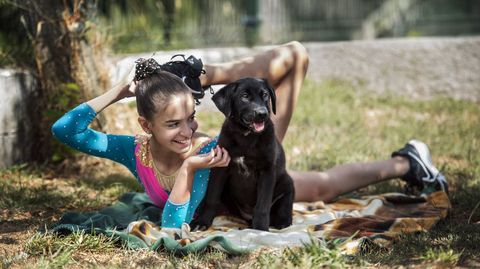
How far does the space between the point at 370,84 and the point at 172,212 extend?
659 cm

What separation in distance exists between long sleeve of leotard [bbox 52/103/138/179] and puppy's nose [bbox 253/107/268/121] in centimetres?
100

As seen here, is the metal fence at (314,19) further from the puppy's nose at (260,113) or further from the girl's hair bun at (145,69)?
the puppy's nose at (260,113)

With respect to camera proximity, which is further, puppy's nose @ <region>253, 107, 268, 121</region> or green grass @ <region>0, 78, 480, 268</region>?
puppy's nose @ <region>253, 107, 268, 121</region>

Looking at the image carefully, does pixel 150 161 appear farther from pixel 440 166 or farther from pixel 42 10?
pixel 440 166

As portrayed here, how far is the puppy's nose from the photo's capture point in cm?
403

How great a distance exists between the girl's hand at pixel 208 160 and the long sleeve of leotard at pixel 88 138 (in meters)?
0.61

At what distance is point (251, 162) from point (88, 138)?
3.55ft

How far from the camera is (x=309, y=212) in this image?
4918mm

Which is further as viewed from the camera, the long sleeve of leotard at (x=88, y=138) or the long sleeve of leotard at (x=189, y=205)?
the long sleeve of leotard at (x=88, y=138)

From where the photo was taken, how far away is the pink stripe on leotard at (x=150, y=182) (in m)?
4.52

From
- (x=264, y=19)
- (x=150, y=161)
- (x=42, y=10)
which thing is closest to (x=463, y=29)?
(x=264, y=19)

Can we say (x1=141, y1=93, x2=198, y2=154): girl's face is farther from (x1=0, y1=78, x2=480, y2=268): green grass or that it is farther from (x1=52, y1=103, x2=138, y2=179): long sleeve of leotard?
(x1=0, y1=78, x2=480, y2=268): green grass

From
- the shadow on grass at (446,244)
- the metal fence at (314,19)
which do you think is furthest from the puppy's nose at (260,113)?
the metal fence at (314,19)

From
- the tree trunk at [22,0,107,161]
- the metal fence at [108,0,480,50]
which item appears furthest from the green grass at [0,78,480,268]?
the metal fence at [108,0,480,50]
